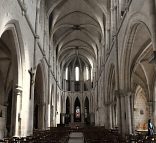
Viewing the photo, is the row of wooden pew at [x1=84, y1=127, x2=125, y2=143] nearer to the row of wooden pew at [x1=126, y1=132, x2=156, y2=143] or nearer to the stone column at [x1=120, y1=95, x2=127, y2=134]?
the row of wooden pew at [x1=126, y1=132, x2=156, y2=143]

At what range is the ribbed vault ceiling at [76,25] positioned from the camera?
90.4ft

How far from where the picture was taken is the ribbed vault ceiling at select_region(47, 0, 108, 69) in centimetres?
2756

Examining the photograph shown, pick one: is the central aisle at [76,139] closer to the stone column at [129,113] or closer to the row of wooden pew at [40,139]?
the row of wooden pew at [40,139]

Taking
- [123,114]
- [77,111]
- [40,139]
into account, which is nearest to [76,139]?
[123,114]

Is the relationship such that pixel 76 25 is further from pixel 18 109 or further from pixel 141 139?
pixel 141 139

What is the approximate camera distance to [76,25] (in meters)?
33.1

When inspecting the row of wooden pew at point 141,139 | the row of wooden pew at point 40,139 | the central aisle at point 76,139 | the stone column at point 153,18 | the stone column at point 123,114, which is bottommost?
the central aisle at point 76,139

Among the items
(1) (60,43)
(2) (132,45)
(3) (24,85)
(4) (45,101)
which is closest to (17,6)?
(3) (24,85)

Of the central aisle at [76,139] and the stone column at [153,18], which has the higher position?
the stone column at [153,18]

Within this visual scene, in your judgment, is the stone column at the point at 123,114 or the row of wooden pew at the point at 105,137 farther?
the stone column at the point at 123,114

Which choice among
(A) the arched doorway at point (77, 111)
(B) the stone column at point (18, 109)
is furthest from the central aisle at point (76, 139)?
(A) the arched doorway at point (77, 111)

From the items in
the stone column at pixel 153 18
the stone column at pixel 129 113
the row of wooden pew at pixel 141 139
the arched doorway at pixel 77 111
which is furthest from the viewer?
the arched doorway at pixel 77 111

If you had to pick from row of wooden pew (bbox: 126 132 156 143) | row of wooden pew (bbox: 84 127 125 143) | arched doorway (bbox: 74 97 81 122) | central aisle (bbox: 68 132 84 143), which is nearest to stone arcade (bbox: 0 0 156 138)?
arched doorway (bbox: 74 97 81 122)

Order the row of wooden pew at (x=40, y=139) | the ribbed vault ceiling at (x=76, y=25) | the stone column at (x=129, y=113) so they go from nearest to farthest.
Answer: the row of wooden pew at (x=40, y=139), the stone column at (x=129, y=113), the ribbed vault ceiling at (x=76, y=25)
